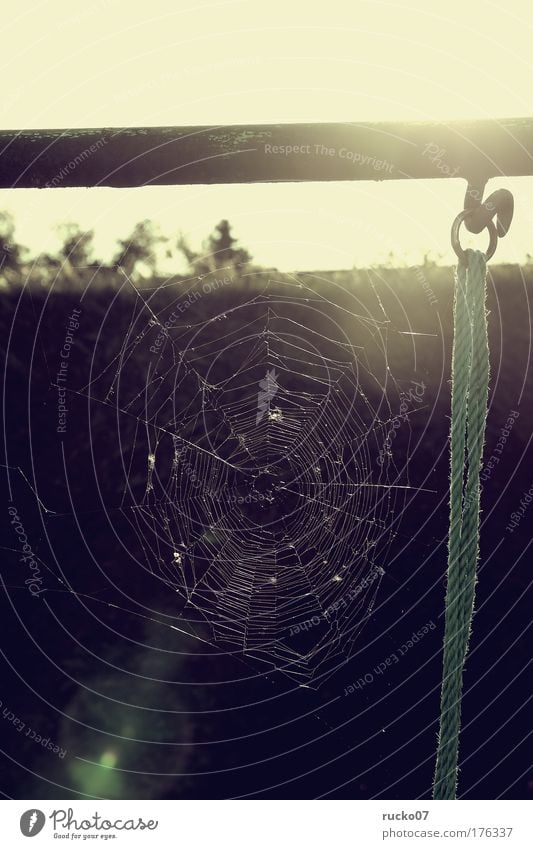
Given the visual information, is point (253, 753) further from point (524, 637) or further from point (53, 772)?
point (524, 637)

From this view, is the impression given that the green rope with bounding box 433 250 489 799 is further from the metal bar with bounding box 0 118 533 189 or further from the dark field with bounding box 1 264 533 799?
the dark field with bounding box 1 264 533 799

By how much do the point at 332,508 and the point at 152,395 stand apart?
1.19m

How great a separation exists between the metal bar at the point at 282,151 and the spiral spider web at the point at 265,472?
245 cm

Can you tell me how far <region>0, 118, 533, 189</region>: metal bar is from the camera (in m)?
1.00

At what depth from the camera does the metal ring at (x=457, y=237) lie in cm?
98

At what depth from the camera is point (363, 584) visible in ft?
13.9

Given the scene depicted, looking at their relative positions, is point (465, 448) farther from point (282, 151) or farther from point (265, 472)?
point (265, 472)
